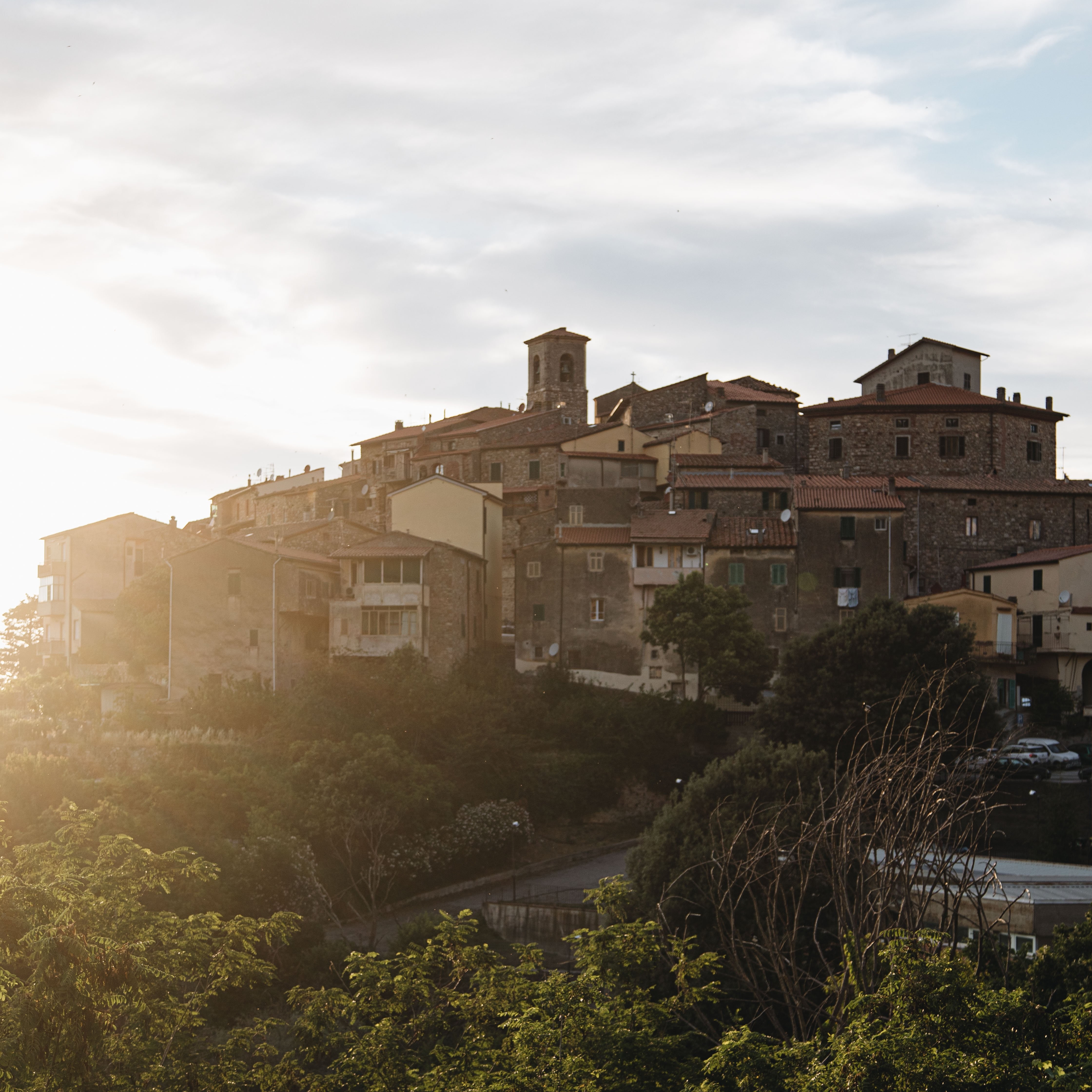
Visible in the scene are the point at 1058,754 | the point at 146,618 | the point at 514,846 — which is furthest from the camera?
the point at 146,618

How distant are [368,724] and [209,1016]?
16.5m

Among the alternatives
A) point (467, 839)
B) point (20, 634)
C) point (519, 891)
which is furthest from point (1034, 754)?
point (20, 634)

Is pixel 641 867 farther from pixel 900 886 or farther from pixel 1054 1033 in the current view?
pixel 1054 1033

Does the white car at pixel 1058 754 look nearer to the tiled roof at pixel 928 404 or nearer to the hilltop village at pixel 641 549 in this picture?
the hilltop village at pixel 641 549

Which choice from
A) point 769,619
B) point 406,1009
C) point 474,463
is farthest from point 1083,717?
point 406,1009

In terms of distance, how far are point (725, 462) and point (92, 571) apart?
2790cm

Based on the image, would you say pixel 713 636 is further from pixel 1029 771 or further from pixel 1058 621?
pixel 1058 621

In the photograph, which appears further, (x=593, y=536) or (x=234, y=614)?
(x=593, y=536)

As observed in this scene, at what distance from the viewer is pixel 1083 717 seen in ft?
140

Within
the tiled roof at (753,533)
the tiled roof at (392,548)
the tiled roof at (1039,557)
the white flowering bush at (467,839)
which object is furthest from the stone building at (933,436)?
the white flowering bush at (467,839)

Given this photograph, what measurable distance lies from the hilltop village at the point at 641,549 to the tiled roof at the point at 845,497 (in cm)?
11

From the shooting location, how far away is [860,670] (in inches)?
1438

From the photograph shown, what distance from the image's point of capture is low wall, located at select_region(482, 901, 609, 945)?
28.4 metres

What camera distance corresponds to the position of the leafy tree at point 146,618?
144 feet
